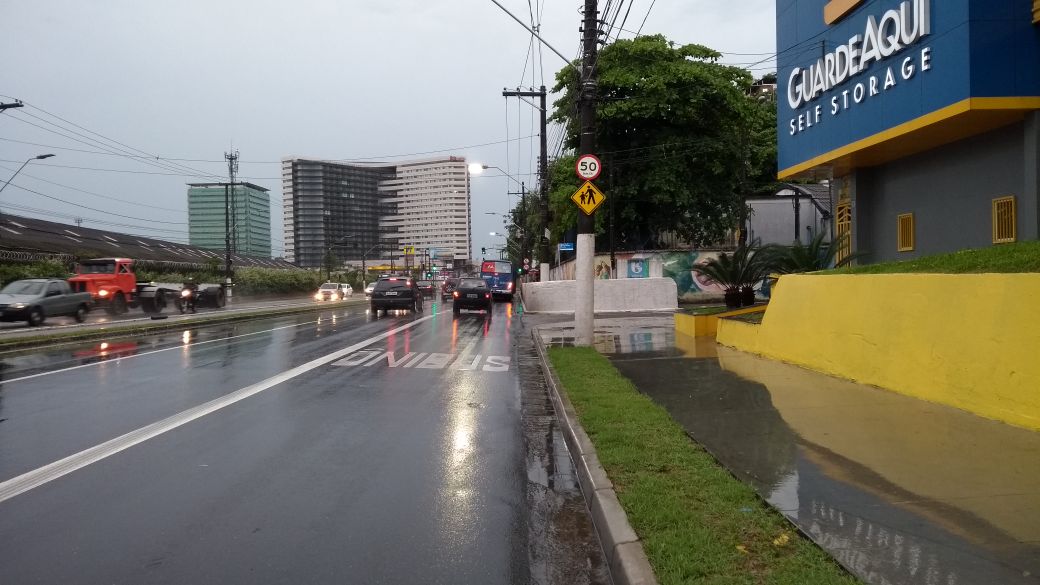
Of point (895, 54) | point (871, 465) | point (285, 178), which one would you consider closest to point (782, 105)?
point (895, 54)

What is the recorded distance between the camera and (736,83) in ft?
109

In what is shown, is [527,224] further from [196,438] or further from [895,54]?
[196,438]

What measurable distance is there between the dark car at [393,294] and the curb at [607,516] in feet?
80.9

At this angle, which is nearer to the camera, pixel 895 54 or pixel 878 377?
pixel 878 377

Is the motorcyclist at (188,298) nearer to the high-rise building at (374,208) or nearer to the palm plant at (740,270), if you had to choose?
the palm plant at (740,270)

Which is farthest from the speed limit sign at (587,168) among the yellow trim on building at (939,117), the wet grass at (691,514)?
the wet grass at (691,514)

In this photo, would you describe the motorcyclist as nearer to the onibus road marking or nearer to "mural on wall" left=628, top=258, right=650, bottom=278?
"mural on wall" left=628, top=258, right=650, bottom=278

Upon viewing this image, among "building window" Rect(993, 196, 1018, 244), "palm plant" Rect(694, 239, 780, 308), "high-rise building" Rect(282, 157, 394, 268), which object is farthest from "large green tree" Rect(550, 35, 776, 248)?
"high-rise building" Rect(282, 157, 394, 268)

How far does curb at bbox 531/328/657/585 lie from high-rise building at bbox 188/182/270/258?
91693 millimetres

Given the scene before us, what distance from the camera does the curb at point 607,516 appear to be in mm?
3906

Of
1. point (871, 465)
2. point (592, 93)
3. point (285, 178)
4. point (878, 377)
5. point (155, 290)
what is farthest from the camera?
point (285, 178)

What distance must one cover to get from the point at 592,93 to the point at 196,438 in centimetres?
1045

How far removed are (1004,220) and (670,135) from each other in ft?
66.8

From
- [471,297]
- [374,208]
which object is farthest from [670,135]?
[374,208]
